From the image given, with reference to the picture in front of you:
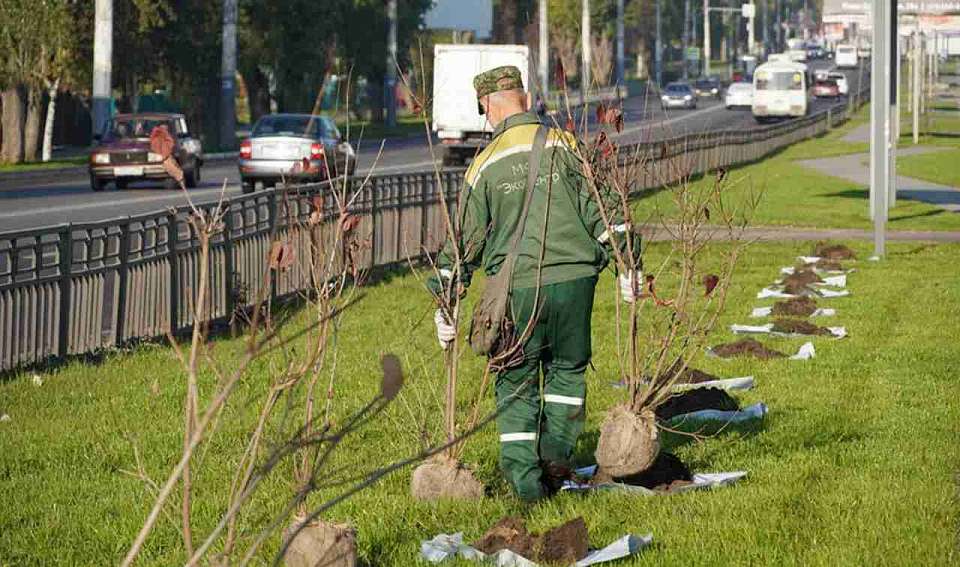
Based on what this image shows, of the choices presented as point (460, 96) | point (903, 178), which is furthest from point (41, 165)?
point (903, 178)

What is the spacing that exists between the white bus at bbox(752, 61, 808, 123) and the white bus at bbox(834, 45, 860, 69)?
6635cm

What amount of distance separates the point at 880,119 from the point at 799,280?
5003 mm

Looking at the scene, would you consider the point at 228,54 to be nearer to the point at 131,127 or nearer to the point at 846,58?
the point at 131,127

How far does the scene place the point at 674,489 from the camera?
8117 millimetres

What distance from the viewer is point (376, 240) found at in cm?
2142

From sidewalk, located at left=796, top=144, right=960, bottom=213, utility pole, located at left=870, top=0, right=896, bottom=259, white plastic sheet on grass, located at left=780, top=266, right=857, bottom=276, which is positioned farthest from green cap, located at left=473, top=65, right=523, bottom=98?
sidewalk, located at left=796, top=144, right=960, bottom=213

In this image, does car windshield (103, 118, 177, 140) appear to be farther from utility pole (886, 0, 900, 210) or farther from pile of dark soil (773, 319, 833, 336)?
pile of dark soil (773, 319, 833, 336)

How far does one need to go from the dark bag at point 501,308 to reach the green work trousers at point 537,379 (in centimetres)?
9

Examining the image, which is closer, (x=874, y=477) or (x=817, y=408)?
Result: (x=874, y=477)

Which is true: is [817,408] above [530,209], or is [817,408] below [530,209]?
below

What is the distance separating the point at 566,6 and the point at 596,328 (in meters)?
114

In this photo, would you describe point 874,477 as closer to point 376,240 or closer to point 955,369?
point 955,369

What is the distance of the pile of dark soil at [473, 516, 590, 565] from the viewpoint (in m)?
6.70

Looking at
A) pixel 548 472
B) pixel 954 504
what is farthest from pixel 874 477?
pixel 548 472
